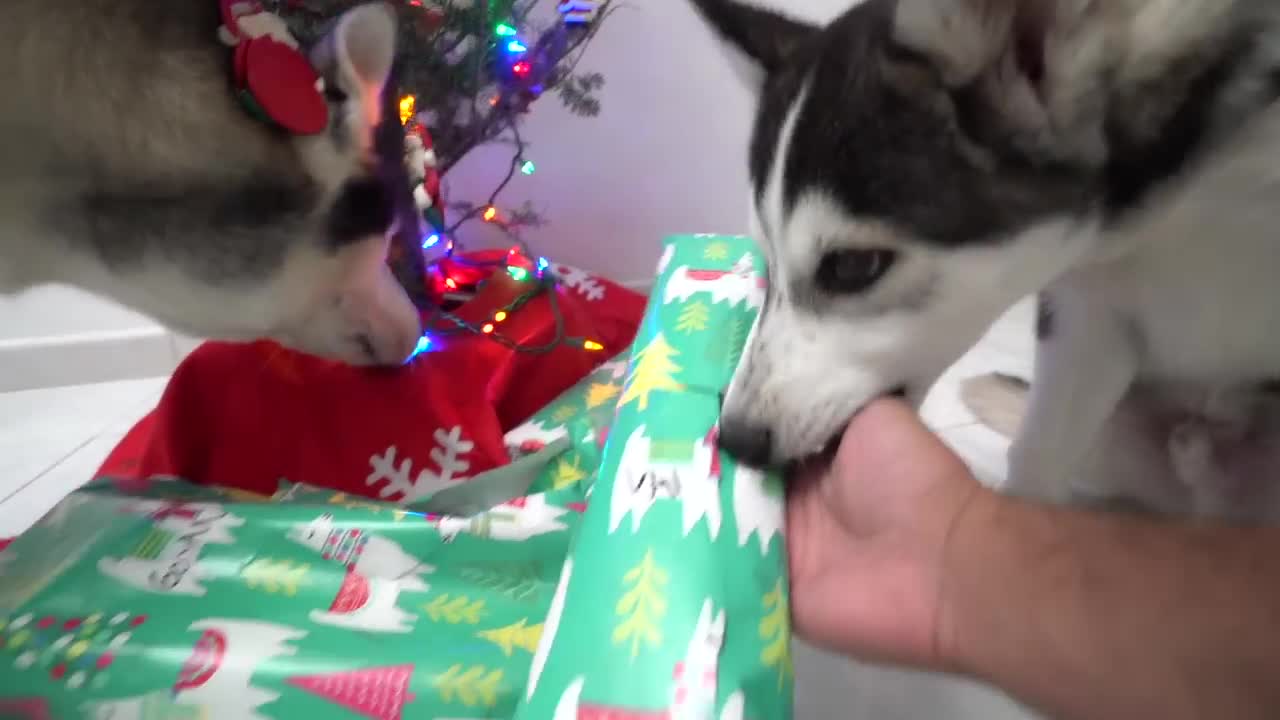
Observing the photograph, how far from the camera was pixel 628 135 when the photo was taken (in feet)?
8.04

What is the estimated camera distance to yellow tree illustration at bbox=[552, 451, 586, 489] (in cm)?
142

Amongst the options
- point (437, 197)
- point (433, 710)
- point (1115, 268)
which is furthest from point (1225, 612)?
point (437, 197)

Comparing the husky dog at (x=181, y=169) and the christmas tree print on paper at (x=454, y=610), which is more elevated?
the husky dog at (x=181, y=169)

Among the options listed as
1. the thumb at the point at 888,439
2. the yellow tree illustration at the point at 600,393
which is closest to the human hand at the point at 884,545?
the thumb at the point at 888,439

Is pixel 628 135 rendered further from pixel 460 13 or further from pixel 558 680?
pixel 558 680

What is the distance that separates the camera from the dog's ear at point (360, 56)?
112 cm

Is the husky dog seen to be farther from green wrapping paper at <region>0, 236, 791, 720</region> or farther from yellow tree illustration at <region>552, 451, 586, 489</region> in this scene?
yellow tree illustration at <region>552, 451, 586, 489</region>

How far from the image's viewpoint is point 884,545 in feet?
2.89

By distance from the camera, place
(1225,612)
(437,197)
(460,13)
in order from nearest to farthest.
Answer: (1225,612), (460,13), (437,197)

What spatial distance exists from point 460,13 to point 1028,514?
1394mm

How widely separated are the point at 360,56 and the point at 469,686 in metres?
0.86

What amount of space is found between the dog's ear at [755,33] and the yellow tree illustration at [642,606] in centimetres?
64

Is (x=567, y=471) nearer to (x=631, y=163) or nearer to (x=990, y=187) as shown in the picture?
(x=990, y=187)

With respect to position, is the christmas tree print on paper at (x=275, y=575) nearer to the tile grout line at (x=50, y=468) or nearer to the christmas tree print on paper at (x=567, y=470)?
the christmas tree print on paper at (x=567, y=470)
